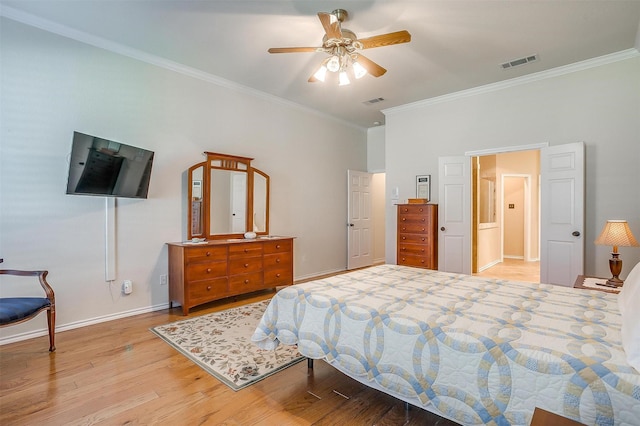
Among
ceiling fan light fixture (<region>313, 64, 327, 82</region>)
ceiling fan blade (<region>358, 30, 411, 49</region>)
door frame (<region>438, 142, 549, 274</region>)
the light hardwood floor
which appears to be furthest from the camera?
door frame (<region>438, 142, 549, 274</region>)

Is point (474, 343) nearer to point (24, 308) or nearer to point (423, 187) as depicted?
point (24, 308)

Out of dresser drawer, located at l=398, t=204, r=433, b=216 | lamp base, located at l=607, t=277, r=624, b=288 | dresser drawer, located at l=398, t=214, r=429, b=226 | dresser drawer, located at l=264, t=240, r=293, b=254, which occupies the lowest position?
lamp base, located at l=607, t=277, r=624, b=288

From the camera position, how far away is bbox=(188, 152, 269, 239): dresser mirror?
13.4 ft

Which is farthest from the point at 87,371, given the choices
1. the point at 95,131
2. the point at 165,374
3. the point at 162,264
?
the point at 95,131

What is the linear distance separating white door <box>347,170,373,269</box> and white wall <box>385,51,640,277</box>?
1685 mm

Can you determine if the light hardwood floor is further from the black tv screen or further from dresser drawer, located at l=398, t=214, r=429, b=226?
dresser drawer, located at l=398, t=214, r=429, b=226

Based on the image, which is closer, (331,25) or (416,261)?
(331,25)

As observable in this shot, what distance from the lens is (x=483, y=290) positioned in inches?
86.6

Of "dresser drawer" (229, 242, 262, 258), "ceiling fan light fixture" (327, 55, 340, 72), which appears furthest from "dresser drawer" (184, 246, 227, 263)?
"ceiling fan light fixture" (327, 55, 340, 72)

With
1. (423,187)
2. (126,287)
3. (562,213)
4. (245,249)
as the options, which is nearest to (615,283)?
(562,213)

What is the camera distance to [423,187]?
5211 millimetres

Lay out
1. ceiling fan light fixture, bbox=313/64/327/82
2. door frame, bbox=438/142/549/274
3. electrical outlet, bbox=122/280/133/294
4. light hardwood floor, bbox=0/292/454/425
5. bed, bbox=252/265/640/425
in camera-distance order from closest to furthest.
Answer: bed, bbox=252/265/640/425 → light hardwood floor, bbox=0/292/454/425 → ceiling fan light fixture, bbox=313/64/327/82 → electrical outlet, bbox=122/280/133/294 → door frame, bbox=438/142/549/274

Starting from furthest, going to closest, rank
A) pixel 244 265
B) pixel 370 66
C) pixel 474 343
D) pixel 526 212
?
pixel 526 212 → pixel 244 265 → pixel 370 66 → pixel 474 343

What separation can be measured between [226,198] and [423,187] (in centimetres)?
312
